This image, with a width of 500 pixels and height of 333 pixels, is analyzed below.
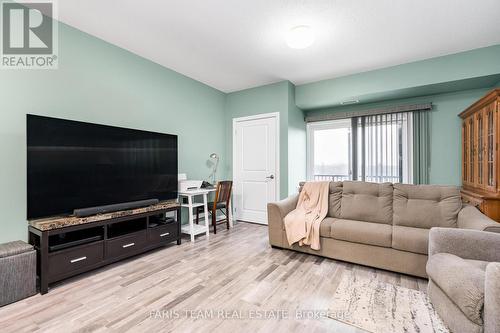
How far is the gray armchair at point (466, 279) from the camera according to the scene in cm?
124

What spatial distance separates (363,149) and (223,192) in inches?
108

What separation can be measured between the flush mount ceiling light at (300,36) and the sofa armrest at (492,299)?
2482 millimetres

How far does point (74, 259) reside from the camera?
2.19m

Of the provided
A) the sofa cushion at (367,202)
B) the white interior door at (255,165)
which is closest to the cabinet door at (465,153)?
the sofa cushion at (367,202)

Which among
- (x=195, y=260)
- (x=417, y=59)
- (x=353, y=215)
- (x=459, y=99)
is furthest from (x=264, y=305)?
(x=459, y=99)

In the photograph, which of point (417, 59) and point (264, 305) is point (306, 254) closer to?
point (264, 305)

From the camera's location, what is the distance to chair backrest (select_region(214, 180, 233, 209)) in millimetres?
3799

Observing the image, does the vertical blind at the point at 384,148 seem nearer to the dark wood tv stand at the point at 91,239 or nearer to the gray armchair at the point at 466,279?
the gray armchair at the point at 466,279

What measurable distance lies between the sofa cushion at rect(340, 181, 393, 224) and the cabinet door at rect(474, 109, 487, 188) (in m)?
1.00

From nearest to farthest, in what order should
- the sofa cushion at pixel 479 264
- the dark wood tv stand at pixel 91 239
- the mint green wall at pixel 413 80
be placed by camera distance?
1. the sofa cushion at pixel 479 264
2. the dark wood tv stand at pixel 91 239
3. the mint green wall at pixel 413 80

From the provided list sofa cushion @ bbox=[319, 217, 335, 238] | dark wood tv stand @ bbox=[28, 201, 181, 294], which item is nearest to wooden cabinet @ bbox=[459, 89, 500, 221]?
sofa cushion @ bbox=[319, 217, 335, 238]

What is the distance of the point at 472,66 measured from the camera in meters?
3.02

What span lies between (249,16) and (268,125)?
219 centimetres

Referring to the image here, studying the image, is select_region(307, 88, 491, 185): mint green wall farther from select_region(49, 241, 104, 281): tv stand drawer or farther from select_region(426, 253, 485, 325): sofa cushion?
select_region(49, 241, 104, 281): tv stand drawer
